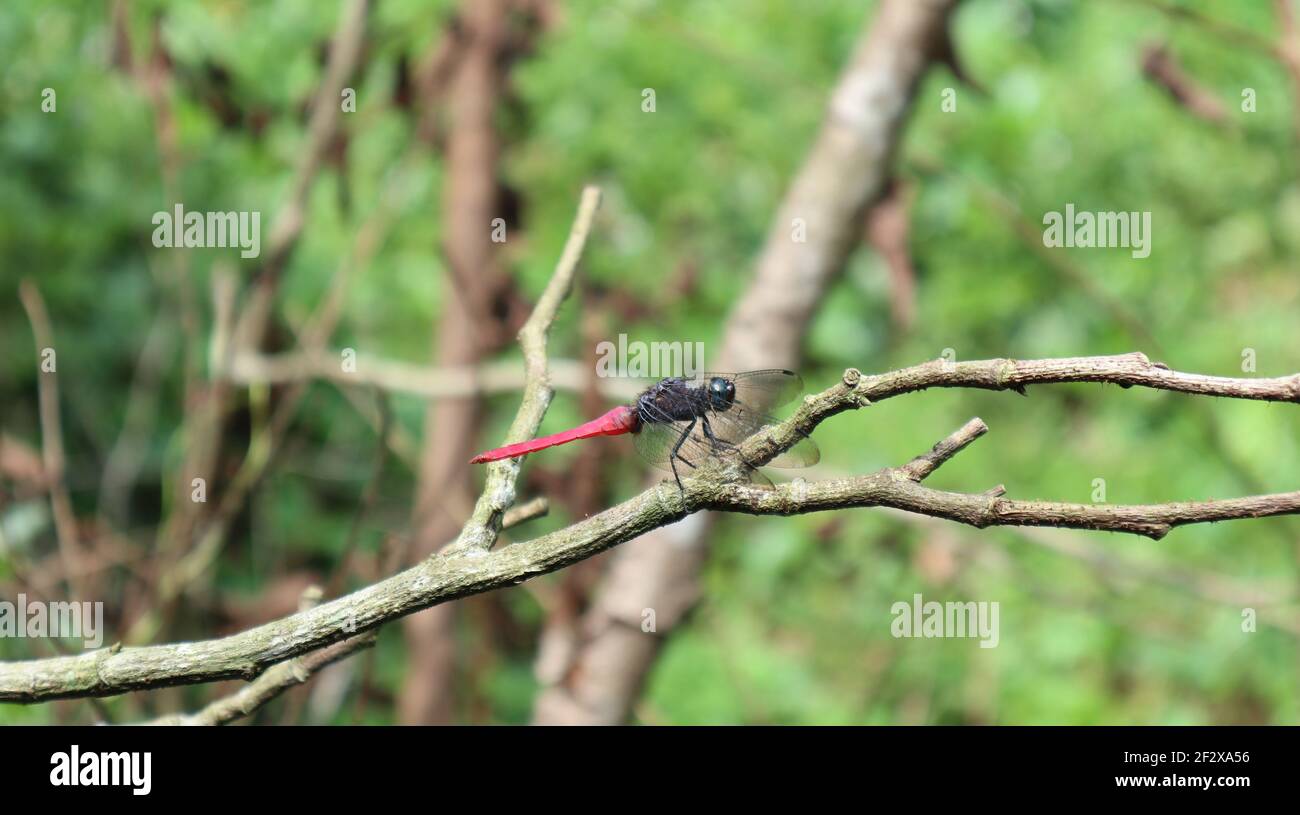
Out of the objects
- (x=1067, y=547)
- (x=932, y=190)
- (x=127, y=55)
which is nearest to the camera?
(x=1067, y=547)

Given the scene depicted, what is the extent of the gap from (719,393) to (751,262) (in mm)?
3404

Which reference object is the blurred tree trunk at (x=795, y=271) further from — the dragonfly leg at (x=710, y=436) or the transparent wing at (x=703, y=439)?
the dragonfly leg at (x=710, y=436)

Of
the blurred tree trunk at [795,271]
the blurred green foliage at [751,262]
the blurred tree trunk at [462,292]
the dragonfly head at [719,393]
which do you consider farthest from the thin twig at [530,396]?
the blurred green foliage at [751,262]

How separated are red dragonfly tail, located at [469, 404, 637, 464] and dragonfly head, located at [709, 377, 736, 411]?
0.20 metres

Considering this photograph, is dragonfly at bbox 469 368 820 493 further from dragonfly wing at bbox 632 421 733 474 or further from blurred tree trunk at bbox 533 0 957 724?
blurred tree trunk at bbox 533 0 957 724

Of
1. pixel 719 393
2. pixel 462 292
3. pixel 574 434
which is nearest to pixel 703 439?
pixel 719 393

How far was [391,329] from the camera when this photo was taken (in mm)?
6047

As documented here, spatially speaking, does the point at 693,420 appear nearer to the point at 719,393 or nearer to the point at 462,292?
the point at 719,393

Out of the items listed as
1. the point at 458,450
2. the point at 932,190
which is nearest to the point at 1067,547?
the point at 932,190

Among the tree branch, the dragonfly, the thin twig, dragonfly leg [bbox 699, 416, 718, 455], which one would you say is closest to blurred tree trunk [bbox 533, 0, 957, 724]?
the dragonfly

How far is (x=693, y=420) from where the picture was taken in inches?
84.0

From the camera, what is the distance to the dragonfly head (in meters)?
2.20

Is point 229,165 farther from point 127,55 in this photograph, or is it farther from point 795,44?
point 795,44

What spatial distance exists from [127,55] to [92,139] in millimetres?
1004
